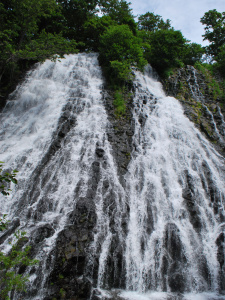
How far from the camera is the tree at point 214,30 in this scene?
922 inches

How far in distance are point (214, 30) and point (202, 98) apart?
1414 cm

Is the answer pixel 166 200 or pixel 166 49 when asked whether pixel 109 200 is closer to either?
pixel 166 200

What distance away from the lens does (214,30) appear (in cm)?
2359

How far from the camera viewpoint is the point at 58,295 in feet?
16.9

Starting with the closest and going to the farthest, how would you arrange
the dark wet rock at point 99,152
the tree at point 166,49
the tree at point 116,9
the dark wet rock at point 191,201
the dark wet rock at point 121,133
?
the dark wet rock at point 191,201 < the dark wet rock at point 99,152 < the dark wet rock at point 121,133 < the tree at point 166,49 < the tree at point 116,9

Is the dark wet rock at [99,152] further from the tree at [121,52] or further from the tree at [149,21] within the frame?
the tree at [149,21]

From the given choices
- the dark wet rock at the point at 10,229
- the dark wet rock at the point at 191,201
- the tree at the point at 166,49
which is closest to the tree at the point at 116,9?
the tree at the point at 166,49

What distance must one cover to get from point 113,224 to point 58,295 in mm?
2574

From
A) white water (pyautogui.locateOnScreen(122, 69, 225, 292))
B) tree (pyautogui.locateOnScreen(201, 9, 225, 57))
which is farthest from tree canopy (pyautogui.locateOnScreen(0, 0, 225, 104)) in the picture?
white water (pyautogui.locateOnScreen(122, 69, 225, 292))

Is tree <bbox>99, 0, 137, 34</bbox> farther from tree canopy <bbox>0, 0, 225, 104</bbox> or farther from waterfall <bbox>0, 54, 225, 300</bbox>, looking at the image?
waterfall <bbox>0, 54, 225, 300</bbox>

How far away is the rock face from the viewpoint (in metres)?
12.7

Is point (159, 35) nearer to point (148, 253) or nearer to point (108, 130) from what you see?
point (108, 130)

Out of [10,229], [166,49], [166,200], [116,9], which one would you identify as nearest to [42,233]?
[10,229]

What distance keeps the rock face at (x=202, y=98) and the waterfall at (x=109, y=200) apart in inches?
47.7
